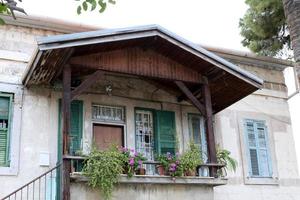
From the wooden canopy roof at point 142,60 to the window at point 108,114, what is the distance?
101 cm

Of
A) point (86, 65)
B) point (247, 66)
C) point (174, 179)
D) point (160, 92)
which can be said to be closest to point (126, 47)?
point (86, 65)

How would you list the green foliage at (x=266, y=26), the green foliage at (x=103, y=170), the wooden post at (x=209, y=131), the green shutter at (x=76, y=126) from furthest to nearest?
the green foliage at (x=266, y=26) → the green shutter at (x=76, y=126) → the wooden post at (x=209, y=131) → the green foliage at (x=103, y=170)

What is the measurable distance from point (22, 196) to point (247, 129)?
6.50 m

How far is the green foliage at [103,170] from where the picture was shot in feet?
29.9

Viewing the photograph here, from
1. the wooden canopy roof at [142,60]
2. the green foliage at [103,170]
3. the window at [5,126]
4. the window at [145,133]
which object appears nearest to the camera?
the green foliage at [103,170]

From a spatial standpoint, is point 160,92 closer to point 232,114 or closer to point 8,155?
point 232,114

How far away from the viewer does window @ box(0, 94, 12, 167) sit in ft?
33.1

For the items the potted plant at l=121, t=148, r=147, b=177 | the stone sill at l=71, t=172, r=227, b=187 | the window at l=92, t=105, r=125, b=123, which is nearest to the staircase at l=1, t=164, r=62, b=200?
the stone sill at l=71, t=172, r=227, b=187

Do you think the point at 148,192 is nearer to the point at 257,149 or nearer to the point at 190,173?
the point at 190,173

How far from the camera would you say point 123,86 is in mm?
11789

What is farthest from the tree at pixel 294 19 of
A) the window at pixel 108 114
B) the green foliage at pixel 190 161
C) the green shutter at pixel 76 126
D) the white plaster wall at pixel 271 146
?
the green shutter at pixel 76 126

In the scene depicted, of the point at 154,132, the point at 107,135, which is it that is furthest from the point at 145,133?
the point at 107,135

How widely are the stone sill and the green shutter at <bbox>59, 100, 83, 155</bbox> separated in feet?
4.99

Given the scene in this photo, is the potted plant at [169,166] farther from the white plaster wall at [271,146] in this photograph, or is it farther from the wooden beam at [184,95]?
the white plaster wall at [271,146]
